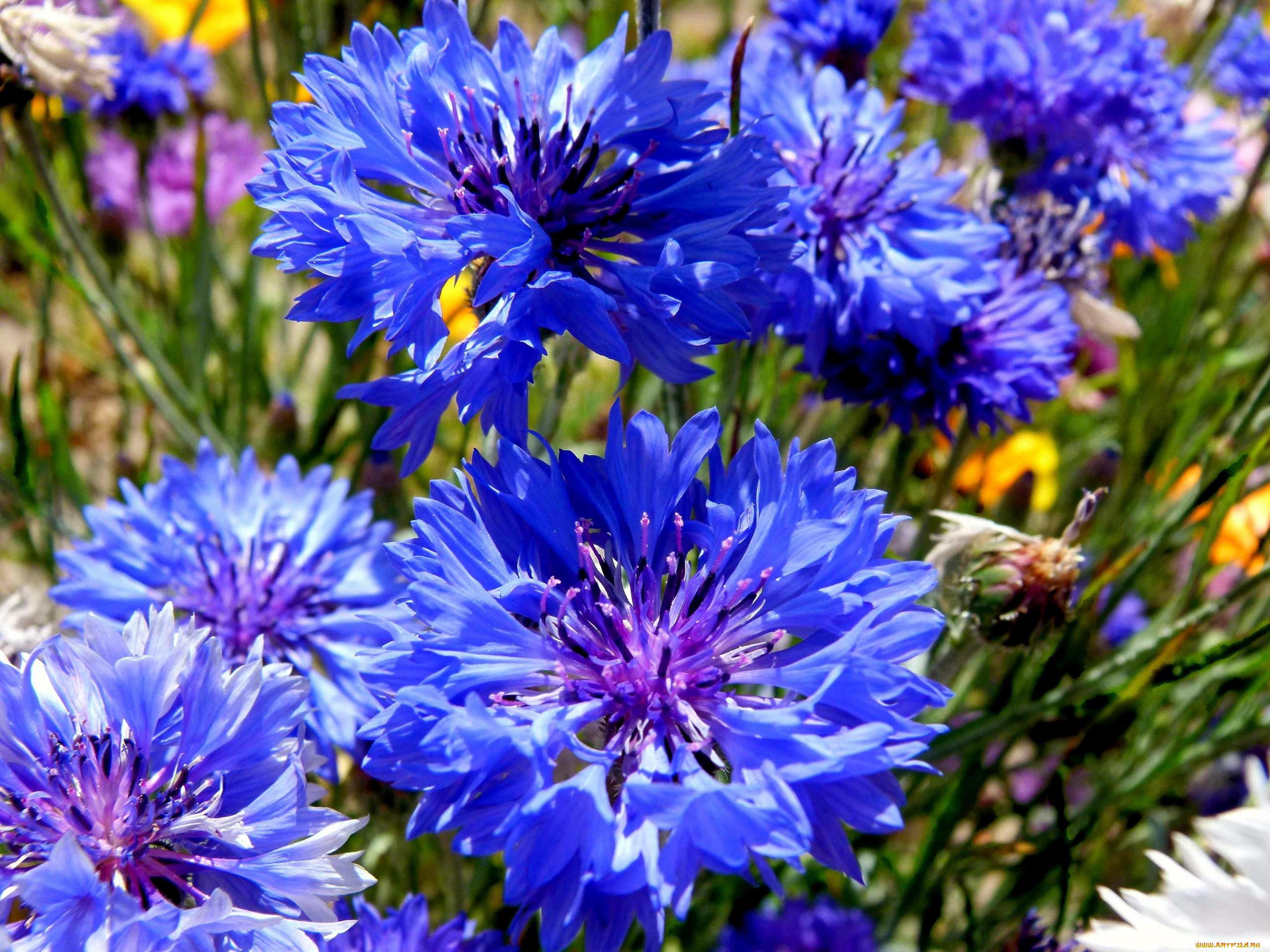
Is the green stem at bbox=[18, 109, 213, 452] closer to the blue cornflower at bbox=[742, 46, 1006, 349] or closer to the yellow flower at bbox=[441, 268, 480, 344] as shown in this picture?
the yellow flower at bbox=[441, 268, 480, 344]

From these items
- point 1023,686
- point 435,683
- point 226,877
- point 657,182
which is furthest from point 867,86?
point 226,877

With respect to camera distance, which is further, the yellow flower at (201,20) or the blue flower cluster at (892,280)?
the yellow flower at (201,20)

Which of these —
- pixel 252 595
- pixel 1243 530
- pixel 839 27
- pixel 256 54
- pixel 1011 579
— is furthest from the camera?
pixel 1243 530

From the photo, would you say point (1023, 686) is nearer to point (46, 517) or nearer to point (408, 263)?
point (408, 263)

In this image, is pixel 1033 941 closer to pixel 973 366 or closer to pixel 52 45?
pixel 973 366

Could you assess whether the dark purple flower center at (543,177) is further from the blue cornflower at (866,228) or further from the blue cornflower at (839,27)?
the blue cornflower at (839,27)

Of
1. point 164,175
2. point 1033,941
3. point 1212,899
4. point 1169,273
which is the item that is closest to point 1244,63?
point 1169,273

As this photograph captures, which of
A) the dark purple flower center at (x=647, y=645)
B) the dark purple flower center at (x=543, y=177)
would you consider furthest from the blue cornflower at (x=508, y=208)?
the dark purple flower center at (x=647, y=645)

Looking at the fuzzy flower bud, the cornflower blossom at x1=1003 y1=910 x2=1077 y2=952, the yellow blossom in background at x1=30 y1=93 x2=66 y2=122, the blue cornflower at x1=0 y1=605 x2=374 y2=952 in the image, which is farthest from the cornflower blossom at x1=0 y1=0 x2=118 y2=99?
the cornflower blossom at x1=1003 y1=910 x2=1077 y2=952
